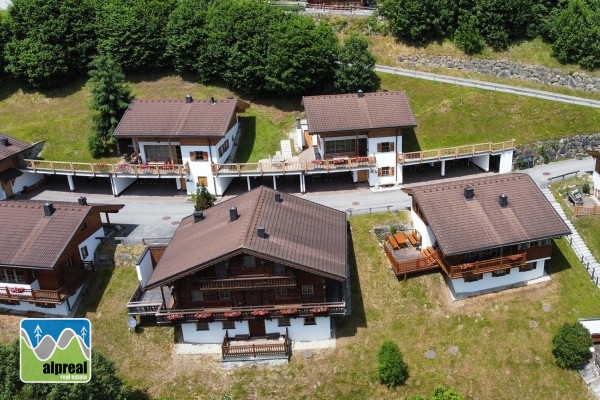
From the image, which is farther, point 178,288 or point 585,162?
point 585,162

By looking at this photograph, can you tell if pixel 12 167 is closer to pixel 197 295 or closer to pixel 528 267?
pixel 197 295

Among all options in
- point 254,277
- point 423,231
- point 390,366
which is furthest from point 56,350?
point 423,231

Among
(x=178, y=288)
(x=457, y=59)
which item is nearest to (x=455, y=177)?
(x=457, y=59)

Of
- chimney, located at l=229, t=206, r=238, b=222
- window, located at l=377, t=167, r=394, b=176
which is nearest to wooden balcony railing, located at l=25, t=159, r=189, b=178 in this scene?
chimney, located at l=229, t=206, r=238, b=222

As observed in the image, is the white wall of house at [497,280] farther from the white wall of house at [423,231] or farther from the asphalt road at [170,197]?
the asphalt road at [170,197]

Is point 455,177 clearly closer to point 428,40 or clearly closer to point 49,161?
point 428,40

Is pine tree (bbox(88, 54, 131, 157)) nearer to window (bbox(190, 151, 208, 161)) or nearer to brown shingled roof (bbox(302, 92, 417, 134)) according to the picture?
window (bbox(190, 151, 208, 161))
